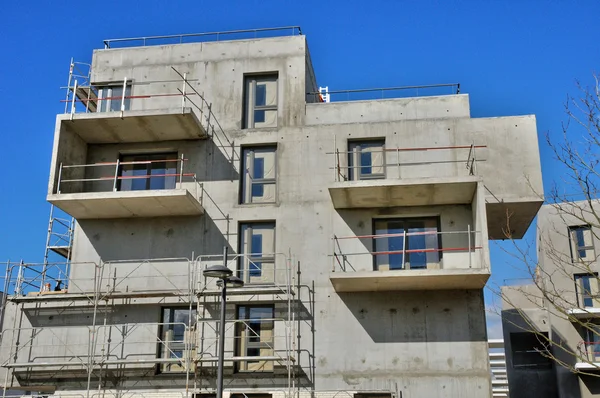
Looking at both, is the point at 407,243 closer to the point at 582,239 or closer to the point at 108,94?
the point at 108,94

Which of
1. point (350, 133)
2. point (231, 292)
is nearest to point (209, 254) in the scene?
point (231, 292)

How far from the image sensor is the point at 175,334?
18.5 m

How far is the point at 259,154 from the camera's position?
19734 mm

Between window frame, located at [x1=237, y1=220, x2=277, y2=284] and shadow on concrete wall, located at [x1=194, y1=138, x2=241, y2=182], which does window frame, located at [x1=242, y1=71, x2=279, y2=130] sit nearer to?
shadow on concrete wall, located at [x1=194, y1=138, x2=241, y2=182]

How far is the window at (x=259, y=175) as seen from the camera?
19.4 meters

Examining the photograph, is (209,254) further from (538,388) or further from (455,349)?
(538,388)

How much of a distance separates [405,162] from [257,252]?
15.1ft

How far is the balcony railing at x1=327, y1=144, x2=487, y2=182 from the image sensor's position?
18.7 meters

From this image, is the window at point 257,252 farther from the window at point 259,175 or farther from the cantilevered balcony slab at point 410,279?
the cantilevered balcony slab at point 410,279

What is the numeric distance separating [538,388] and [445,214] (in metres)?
23.0

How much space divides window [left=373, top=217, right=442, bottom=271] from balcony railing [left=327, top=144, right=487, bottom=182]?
126 centimetres

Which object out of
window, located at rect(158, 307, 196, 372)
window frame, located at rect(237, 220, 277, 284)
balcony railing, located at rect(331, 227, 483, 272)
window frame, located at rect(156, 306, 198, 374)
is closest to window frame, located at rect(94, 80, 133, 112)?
window frame, located at rect(237, 220, 277, 284)

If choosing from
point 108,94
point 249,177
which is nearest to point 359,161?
point 249,177

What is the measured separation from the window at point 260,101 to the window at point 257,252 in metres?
2.98
